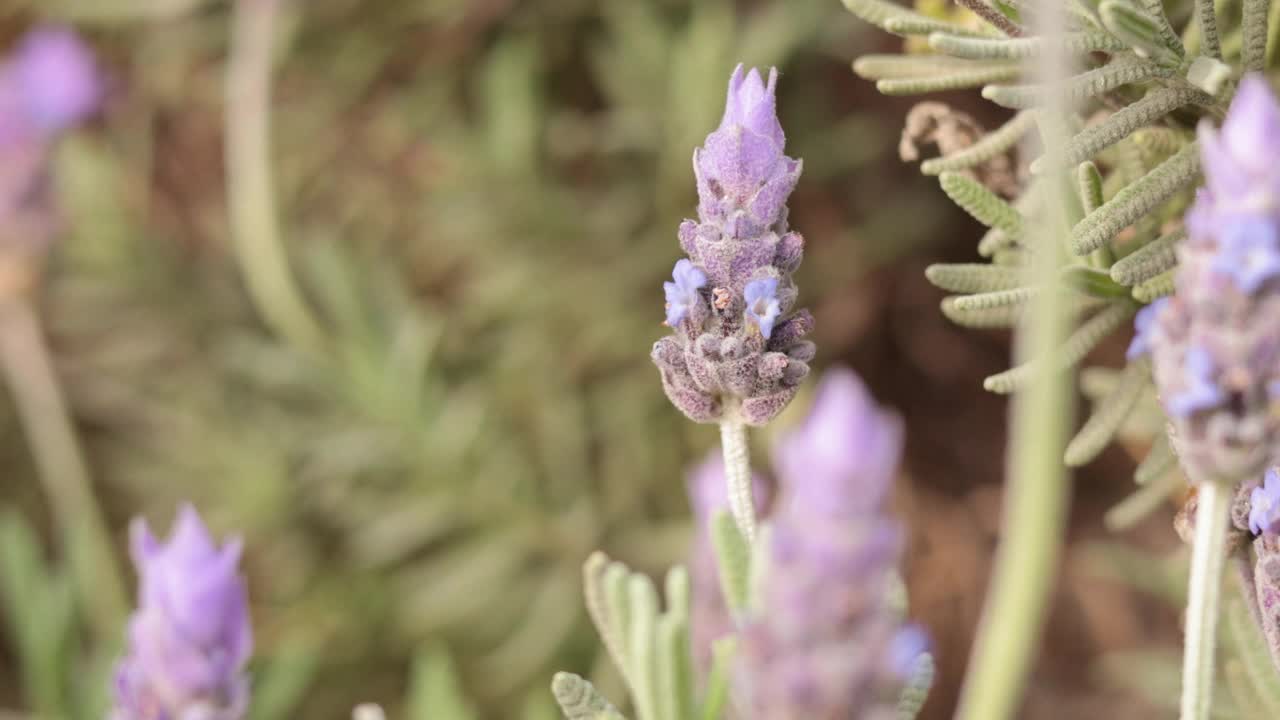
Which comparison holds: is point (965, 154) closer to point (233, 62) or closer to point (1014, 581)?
point (1014, 581)

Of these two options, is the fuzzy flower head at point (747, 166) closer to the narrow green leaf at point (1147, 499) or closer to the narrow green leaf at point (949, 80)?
the narrow green leaf at point (949, 80)

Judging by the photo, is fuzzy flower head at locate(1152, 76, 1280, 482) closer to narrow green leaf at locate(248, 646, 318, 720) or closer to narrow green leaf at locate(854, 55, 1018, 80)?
narrow green leaf at locate(854, 55, 1018, 80)

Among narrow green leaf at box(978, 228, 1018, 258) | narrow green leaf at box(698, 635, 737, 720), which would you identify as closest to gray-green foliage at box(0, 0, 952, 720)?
narrow green leaf at box(978, 228, 1018, 258)

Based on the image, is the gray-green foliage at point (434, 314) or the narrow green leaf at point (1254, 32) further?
the gray-green foliage at point (434, 314)

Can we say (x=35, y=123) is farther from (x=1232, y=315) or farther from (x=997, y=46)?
(x=1232, y=315)

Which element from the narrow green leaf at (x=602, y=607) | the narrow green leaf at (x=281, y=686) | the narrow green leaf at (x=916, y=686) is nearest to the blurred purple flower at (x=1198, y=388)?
the narrow green leaf at (x=916, y=686)

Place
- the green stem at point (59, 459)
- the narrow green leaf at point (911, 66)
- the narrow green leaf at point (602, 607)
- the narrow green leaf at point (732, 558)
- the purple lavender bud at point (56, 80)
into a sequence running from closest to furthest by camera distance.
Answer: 1. the narrow green leaf at point (732, 558)
2. the narrow green leaf at point (602, 607)
3. the narrow green leaf at point (911, 66)
4. the green stem at point (59, 459)
5. the purple lavender bud at point (56, 80)

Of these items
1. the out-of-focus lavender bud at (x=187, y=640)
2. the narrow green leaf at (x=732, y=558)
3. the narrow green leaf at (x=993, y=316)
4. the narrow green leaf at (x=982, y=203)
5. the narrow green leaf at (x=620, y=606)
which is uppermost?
the narrow green leaf at (x=982, y=203)
